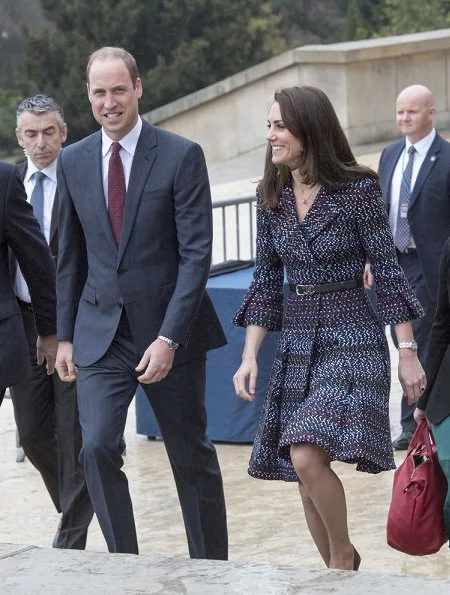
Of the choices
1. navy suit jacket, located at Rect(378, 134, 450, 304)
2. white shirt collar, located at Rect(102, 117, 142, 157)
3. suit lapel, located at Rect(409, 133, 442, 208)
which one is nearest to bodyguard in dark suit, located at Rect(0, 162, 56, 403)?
white shirt collar, located at Rect(102, 117, 142, 157)

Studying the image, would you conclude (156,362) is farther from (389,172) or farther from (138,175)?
(389,172)

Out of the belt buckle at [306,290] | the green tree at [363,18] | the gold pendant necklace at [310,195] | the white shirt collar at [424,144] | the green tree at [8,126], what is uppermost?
the gold pendant necklace at [310,195]

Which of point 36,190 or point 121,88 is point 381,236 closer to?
point 121,88

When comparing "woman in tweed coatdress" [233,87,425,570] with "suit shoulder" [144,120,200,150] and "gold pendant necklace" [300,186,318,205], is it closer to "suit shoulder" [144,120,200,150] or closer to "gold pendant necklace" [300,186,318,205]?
"gold pendant necklace" [300,186,318,205]

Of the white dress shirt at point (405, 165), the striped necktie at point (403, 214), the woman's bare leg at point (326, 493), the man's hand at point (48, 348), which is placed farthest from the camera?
the white dress shirt at point (405, 165)

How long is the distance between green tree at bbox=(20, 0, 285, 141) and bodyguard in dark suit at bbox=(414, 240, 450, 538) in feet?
66.3

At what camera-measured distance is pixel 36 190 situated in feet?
21.9

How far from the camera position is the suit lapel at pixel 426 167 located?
27.8 ft

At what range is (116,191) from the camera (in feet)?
17.5

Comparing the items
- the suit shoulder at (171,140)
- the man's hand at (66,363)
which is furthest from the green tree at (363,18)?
the man's hand at (66,363)

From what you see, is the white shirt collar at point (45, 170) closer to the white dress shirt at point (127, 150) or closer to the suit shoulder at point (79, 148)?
the suit shoulder at point (79, 148)

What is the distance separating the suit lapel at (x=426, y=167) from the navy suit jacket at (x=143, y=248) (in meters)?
3.34

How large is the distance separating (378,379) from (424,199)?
3.50 m

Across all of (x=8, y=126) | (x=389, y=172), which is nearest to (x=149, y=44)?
(x=8, y=126)
